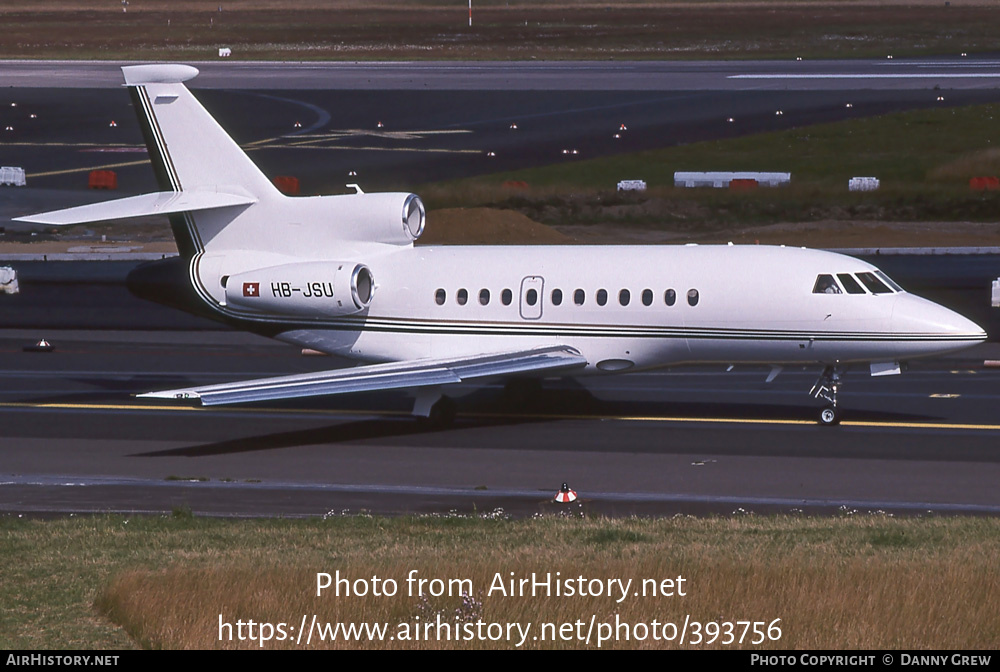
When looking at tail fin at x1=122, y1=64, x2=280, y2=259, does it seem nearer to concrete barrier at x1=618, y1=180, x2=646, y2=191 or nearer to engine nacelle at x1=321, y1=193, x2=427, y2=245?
engine nacelle at x1=321, y1=193, x2=427, y2=245

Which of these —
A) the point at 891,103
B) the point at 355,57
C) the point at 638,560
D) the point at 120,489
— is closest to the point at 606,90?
the point at 891,103

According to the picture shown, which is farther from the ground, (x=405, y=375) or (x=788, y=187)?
(x=788, y=187)

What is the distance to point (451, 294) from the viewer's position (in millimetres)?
29016

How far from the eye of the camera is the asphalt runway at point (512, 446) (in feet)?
73.6

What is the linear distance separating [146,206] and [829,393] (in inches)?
538

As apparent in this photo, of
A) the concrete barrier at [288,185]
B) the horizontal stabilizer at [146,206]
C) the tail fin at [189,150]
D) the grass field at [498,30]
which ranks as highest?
the grass field at [498,30]

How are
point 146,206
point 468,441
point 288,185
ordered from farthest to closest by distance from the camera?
1. point 288,185
2. point 146,206
3. point 468,441

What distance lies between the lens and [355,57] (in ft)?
371

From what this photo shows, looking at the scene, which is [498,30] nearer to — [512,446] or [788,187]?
[788,187]

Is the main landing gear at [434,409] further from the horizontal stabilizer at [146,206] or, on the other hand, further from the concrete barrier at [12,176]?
the concrete barrier at [12,176]

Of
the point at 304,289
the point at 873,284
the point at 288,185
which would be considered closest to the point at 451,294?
the point at 304,289

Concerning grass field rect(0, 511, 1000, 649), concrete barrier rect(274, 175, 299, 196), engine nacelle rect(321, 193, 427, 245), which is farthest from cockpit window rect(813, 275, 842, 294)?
concrete barrier rect(274, 175, 299, 196)

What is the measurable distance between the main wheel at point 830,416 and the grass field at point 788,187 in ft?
74.5

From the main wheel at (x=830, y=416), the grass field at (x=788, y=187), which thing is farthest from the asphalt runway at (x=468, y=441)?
the grass field at (x=788, y=187)
